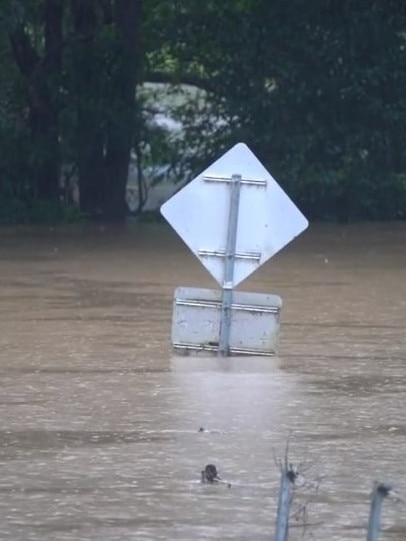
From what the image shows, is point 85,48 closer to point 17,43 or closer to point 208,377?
point 17,43

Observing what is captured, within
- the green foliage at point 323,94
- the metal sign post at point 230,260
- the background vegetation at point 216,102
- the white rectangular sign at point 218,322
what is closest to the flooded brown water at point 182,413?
the white rectangular sign at point 218,322

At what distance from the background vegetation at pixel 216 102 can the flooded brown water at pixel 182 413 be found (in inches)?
389

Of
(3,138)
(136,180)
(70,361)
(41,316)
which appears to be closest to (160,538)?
(70,361)

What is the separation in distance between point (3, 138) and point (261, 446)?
19099 millimetres

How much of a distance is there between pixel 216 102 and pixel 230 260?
17799mm

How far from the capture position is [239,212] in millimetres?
11828

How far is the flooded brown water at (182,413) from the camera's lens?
7.62m

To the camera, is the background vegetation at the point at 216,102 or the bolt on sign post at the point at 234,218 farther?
the background vegetation at the point at 216,102

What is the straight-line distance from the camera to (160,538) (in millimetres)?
7191

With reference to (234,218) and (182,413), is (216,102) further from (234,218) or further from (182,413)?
(182,413)

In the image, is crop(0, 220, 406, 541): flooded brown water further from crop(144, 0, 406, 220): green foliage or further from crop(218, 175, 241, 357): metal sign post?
crop(144, 0, 406, 220): green foliage

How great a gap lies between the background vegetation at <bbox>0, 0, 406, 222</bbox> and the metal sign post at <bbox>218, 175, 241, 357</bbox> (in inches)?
604

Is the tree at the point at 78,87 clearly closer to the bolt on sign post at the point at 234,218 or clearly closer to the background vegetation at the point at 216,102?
the background vegetation at the point at 216,102

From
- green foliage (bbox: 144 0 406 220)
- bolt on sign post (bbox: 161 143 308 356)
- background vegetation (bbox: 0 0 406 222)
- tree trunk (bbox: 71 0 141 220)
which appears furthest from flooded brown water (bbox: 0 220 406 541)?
green foliage (bbox: 144 0 406 220)
